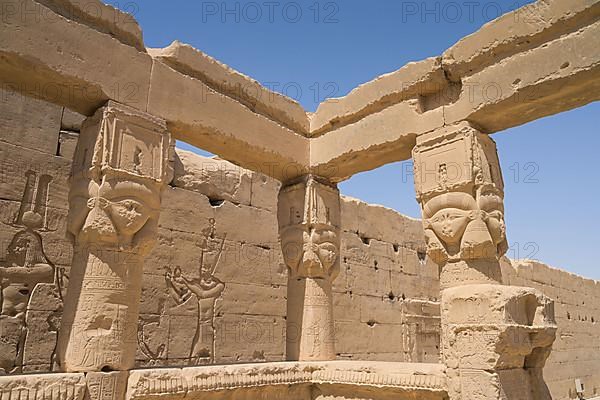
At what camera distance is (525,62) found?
4.35 metres

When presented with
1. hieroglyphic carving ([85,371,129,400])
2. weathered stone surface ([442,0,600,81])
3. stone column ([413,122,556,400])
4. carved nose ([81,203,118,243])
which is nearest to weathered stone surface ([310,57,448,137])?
weathered stone surface ([442,0,600,81])

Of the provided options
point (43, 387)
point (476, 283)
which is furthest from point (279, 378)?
point (43, 387)

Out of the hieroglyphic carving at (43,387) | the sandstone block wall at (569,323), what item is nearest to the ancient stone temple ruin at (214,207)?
the hieroglyphic carving at (43,387)

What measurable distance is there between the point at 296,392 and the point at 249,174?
14.2ft

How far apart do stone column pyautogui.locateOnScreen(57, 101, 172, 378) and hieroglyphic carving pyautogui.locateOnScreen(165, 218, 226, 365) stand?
319 cm

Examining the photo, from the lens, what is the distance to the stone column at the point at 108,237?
3770mm

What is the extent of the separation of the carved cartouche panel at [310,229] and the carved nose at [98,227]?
7.81 ft

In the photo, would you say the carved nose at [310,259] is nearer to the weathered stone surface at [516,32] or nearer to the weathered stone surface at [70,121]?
the weathered stone surface at [516,32]

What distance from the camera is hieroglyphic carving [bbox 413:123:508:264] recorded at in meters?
4.38

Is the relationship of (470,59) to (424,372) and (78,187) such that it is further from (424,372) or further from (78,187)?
(78,187)

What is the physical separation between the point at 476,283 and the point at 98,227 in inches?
128

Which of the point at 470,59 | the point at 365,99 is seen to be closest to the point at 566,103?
the point at 470,59

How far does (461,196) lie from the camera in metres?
4.48

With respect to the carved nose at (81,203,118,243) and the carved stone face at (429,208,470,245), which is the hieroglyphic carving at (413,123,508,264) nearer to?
the carved stone face at (429,208,470,245)
